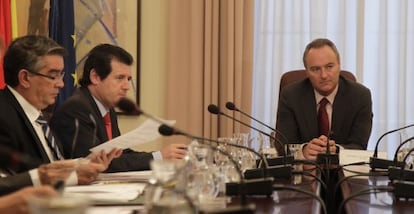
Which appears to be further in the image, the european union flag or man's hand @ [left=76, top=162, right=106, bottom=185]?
the european union flag

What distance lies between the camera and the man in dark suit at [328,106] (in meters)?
3.51

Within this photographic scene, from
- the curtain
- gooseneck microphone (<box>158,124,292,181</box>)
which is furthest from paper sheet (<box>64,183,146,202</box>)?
the curtain

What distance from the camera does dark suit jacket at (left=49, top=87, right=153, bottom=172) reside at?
2.71 meters

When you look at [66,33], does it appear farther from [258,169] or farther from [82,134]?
[258,169]

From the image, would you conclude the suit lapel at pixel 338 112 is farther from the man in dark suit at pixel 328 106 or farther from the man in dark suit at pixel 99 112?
the man in dark suit at pixel 99 112

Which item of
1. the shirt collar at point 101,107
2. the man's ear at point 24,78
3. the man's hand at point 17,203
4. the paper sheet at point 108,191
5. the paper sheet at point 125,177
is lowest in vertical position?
the paper sheet at point 125,177

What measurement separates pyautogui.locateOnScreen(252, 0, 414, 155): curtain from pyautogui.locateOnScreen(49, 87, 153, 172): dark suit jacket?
1.87 m

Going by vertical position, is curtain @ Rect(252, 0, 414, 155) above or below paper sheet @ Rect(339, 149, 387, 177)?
above

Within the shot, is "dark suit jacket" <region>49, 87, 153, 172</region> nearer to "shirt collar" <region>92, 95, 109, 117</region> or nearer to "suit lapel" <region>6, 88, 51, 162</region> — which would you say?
"shirt collar" <region>92, 95, 109, 117</region>

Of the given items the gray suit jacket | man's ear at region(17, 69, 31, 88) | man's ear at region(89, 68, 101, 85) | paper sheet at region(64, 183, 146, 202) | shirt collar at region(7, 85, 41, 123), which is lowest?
paper sheet at region(64, 183, 146, 202)

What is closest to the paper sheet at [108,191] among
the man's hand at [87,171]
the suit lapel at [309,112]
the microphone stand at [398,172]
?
the man's hand at [87,171]

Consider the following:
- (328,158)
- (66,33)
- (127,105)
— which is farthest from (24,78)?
(66,33)

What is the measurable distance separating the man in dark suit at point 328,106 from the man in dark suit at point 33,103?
1.51 meters

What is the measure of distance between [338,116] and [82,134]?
1.55m
